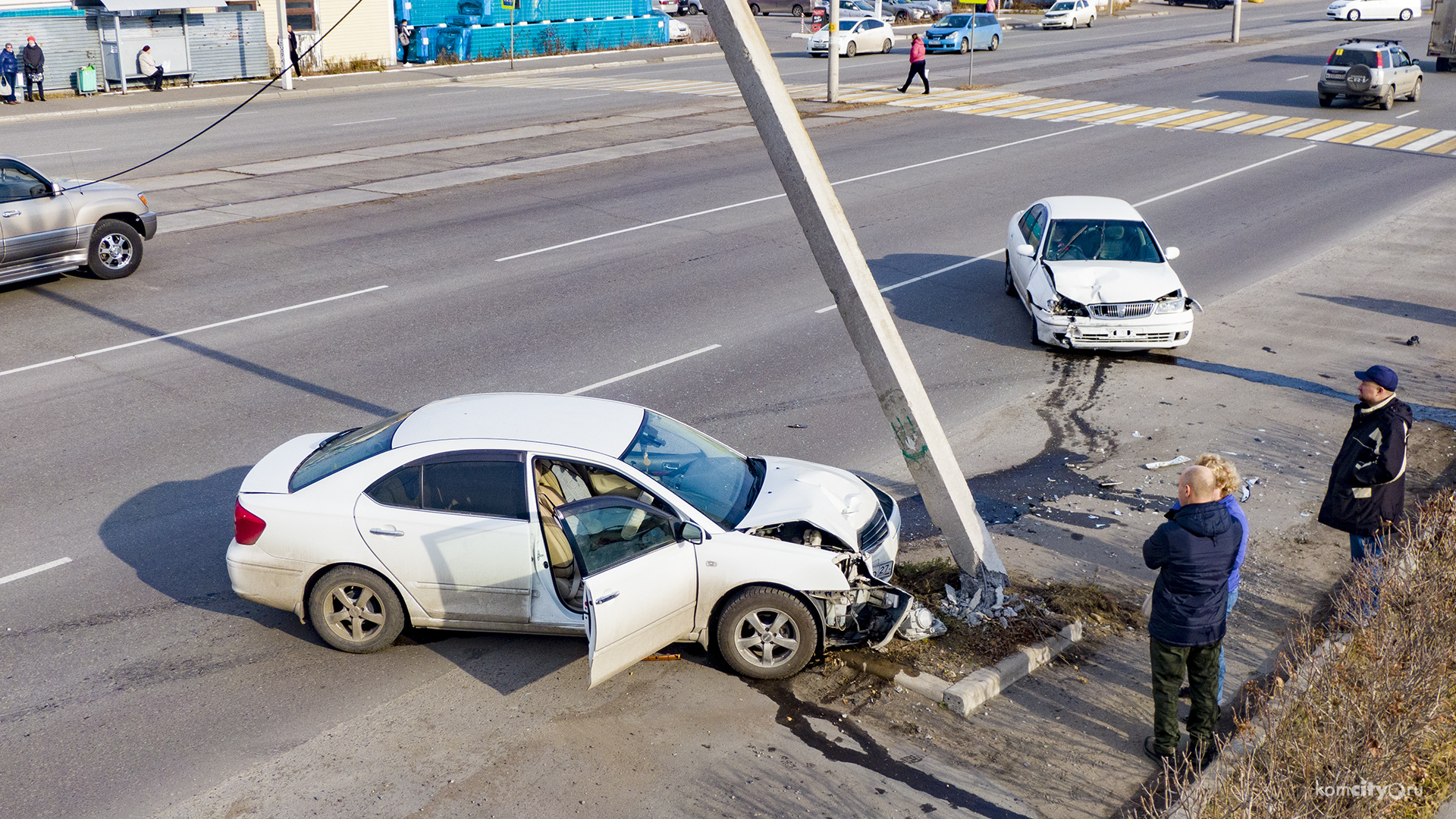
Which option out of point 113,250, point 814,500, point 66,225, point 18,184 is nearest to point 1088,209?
point 814,500

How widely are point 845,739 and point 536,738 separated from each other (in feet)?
5.51

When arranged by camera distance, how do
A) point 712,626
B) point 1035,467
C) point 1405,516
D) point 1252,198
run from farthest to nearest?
point 1252,198, point 1035,467, point 1405,516, point 712,626

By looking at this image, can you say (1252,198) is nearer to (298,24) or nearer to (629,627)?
(629,627)

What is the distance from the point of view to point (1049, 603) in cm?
755

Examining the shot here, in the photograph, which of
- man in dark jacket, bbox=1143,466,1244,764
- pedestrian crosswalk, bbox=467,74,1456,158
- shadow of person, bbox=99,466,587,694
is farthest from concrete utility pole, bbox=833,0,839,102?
man in dark jacket, bbox=1143,466,1244,764

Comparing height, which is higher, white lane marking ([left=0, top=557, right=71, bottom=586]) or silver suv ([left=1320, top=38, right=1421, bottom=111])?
silver suv ([left=1320, top=38, right=1421, bottom=111])

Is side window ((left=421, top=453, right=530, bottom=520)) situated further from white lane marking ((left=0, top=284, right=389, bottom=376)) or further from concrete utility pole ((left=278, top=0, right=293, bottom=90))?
concrete utility pole ((left=278, top=0, right=293, bottom=90))

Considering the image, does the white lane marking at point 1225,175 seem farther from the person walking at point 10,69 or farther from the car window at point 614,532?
the person walking at point 10,69

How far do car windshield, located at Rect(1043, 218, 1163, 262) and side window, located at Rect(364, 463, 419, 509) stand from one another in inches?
363

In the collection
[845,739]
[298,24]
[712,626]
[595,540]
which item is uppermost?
[298,24]

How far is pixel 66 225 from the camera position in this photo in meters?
14.7

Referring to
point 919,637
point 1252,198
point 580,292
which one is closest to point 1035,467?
point 919,637

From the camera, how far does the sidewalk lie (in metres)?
30.8

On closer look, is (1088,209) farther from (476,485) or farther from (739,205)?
(476,485)
